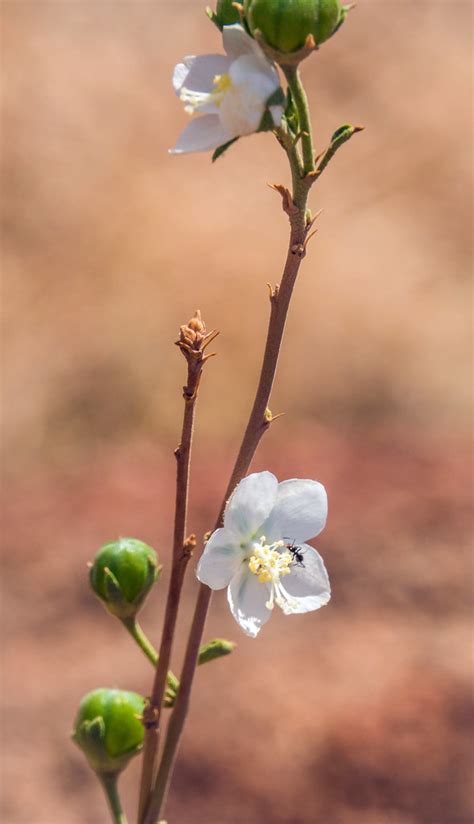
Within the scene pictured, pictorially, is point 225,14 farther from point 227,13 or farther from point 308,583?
point 308,583

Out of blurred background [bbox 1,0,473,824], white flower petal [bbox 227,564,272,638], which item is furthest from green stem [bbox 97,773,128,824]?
blurred background [bbox 1,0,473,824]

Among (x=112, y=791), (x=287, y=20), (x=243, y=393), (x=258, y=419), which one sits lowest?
(x=112, y=791)

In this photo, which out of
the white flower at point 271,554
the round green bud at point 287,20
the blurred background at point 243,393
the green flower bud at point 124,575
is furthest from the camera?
the blurred background at point 243,393

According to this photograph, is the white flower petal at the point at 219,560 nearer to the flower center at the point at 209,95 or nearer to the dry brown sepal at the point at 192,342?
the dry brown sepal at the point at 192,342

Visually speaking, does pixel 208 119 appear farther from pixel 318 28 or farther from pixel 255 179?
pixel 255 179

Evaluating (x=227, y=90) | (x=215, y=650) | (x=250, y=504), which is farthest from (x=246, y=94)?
Answer: (x=215, y=650)

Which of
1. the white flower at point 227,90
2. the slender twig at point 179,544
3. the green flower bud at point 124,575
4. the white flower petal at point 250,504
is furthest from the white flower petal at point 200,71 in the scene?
the green flower bud at point 124,575

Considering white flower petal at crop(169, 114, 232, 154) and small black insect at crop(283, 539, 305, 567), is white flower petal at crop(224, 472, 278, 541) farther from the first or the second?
white flower petal at crop(169, 114, 232, 154)
